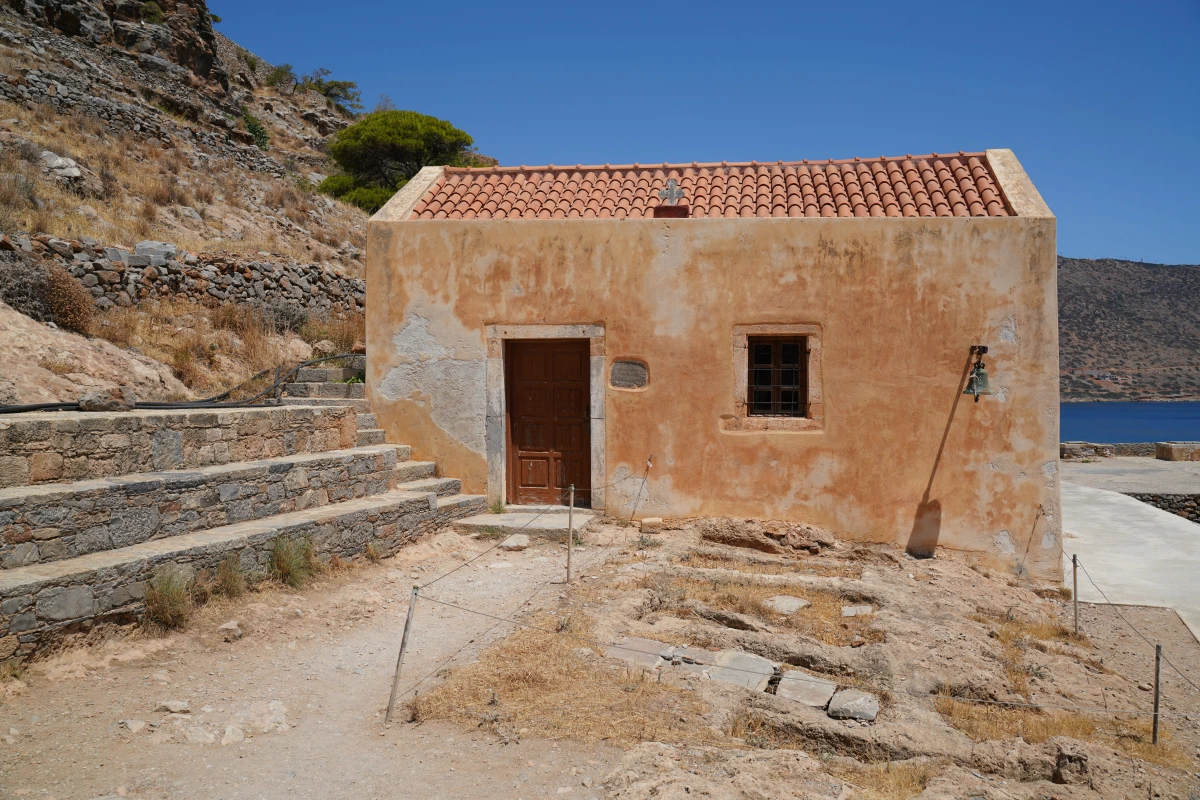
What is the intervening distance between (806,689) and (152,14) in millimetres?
31540

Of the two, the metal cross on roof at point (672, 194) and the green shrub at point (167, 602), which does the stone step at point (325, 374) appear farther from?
the green shrub at point (167, 602)

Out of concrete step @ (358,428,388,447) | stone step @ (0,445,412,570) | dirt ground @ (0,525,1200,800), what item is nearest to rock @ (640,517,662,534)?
dirt ground @ (0,525,1200,800)

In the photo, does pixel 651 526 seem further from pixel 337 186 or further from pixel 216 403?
pixel 337 186

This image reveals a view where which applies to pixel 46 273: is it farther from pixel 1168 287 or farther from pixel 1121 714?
pixel 1168 287

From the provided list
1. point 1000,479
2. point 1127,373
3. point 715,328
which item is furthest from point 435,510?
point 1127,373

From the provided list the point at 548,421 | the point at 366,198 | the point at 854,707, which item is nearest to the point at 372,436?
the point at 548,421

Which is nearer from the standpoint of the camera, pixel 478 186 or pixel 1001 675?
pixel 1001 675

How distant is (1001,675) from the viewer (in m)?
6.16

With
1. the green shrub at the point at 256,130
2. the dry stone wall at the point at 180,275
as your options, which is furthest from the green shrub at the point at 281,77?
the dry stone wall at the point at 180,275

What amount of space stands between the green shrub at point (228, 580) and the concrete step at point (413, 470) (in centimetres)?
334

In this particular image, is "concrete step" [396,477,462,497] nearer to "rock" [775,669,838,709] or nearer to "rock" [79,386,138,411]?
"rock" [79,386,138,411]

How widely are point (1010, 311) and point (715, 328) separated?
340 centimetres

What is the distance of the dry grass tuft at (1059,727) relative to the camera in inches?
198

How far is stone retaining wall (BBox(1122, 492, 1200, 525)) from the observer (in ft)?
60.7
